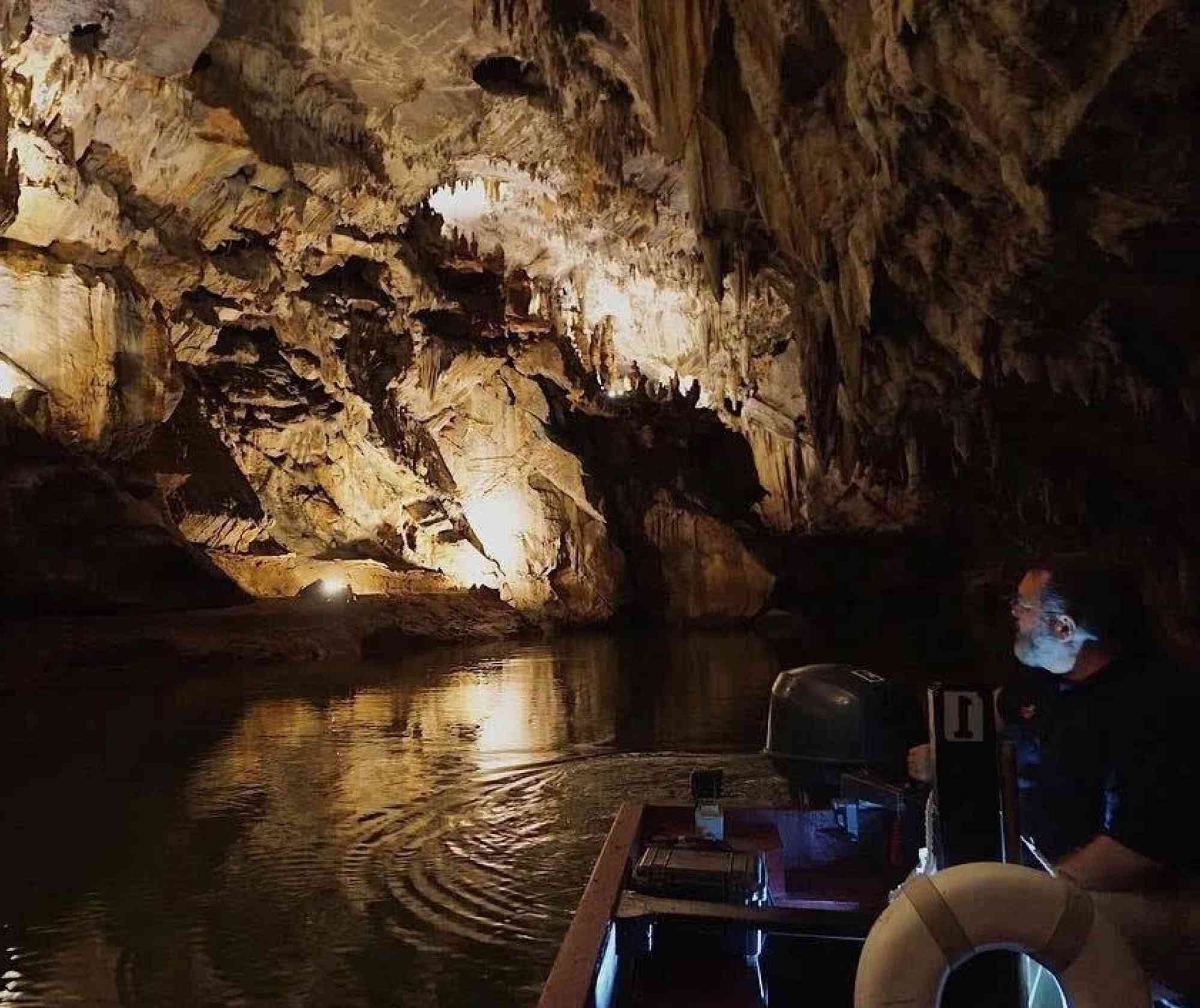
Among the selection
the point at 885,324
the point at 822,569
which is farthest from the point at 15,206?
the point at 822,569

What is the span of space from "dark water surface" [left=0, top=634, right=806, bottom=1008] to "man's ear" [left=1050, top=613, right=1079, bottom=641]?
6.38 ft

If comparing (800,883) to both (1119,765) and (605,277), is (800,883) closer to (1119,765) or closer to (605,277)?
(1119,765)

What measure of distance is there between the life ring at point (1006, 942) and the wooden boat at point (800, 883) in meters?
0.19

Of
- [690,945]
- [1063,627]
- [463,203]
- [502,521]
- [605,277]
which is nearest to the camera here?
[1063,627]

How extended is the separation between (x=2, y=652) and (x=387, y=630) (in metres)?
5.31

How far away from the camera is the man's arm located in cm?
191

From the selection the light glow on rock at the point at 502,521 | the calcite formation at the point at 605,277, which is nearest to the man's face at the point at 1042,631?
the calcite formation at the point at 605,277

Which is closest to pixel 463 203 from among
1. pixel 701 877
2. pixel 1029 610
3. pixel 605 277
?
pixel 605 277

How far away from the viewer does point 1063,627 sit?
82.4 inches

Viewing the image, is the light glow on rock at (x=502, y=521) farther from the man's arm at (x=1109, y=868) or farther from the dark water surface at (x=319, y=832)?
the man's arm at (x=1109, y=868)

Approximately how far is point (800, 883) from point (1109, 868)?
163 centimetres

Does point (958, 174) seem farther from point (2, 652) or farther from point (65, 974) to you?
point (2, 652)

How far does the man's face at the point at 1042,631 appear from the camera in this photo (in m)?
2.10

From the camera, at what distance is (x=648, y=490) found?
2147cm
